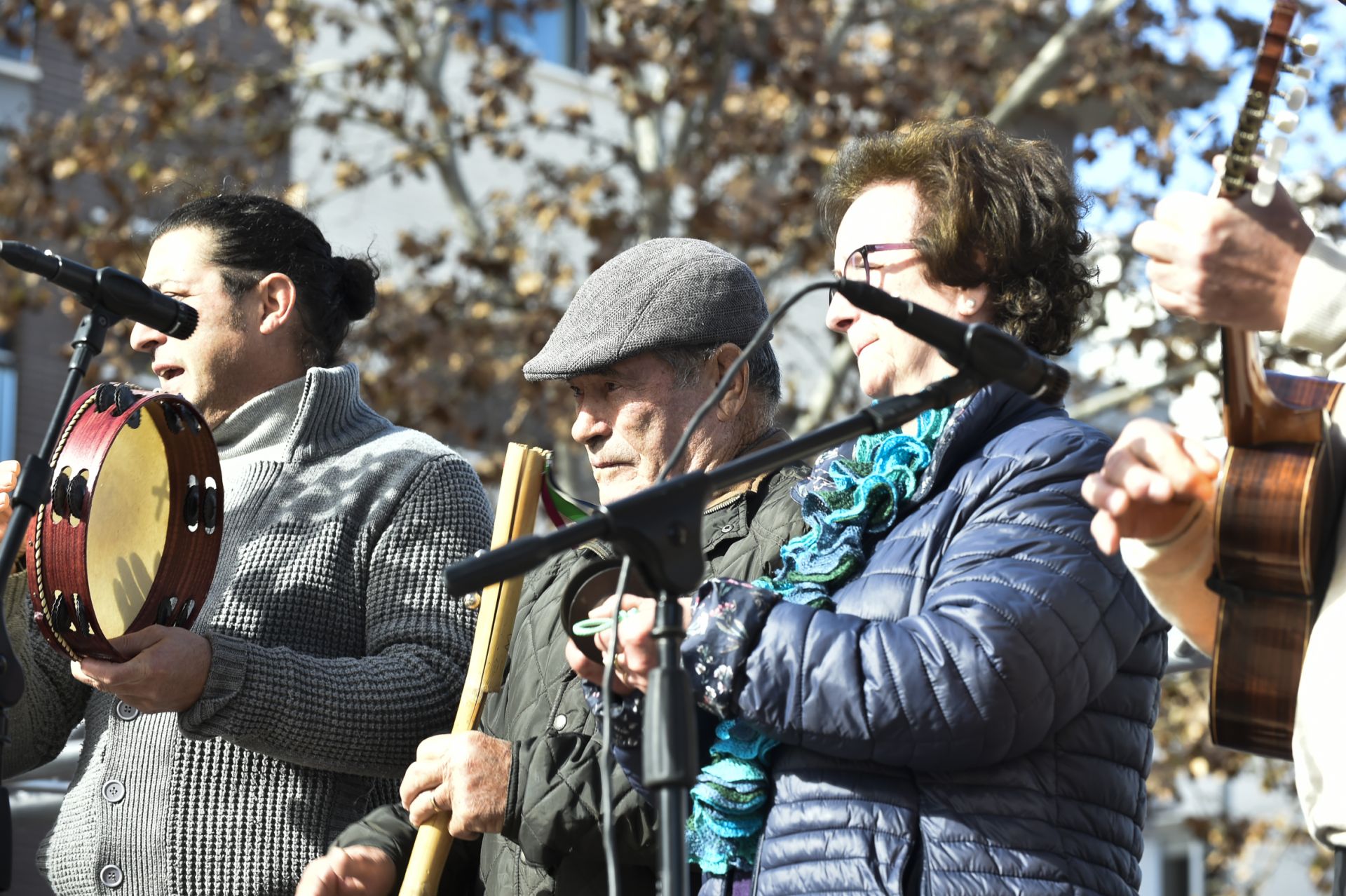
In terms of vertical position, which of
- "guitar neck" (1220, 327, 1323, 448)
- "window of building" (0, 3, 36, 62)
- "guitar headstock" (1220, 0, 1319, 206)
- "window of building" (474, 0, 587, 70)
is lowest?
"guitar neck" (1220, 327, 1323, 448)

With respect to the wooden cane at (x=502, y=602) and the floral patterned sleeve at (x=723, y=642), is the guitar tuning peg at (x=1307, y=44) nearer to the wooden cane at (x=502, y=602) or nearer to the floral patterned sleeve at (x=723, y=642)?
the floral patterned sleeve at (x=723, y=642)

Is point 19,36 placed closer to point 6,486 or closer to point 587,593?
point 6,486

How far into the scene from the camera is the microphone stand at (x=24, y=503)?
257 cm

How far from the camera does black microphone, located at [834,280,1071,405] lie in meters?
2.08

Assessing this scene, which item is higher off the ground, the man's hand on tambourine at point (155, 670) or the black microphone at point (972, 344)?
the black microphone at point (972, 344)

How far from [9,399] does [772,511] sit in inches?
407

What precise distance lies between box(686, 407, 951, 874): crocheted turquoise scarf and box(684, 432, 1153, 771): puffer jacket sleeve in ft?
0.66

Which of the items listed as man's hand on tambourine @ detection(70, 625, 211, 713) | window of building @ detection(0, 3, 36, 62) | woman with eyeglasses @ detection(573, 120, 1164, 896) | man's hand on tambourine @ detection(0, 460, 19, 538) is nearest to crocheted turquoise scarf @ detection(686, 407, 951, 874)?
woman with eyeglasses @ detection(573, 120, 1164, 896)

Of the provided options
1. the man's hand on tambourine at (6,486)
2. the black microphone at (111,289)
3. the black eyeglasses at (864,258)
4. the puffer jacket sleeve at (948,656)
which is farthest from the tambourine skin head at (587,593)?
the man's hand on tambourine at (6,486)

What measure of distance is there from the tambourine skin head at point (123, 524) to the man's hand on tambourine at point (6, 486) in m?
0.12

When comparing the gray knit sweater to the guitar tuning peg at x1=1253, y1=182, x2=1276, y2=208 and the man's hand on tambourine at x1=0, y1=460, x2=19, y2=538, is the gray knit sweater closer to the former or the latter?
the man's hand on tambourine at x1=0, y1=460, x2=19, y2=538

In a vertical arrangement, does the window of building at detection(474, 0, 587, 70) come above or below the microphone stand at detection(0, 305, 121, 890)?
above

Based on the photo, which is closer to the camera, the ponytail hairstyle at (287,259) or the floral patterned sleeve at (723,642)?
the floral patterned sleeve at (723,642)

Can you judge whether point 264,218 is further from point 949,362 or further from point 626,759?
point 949,362
